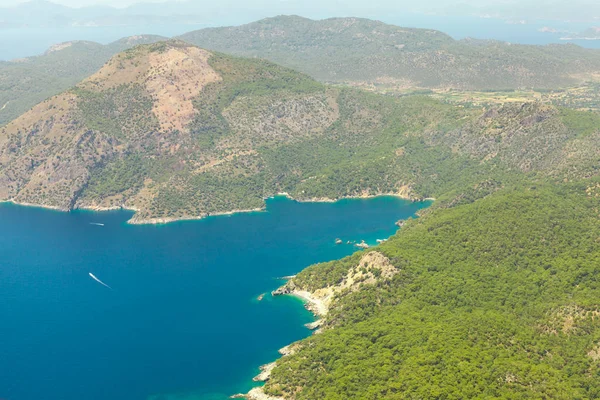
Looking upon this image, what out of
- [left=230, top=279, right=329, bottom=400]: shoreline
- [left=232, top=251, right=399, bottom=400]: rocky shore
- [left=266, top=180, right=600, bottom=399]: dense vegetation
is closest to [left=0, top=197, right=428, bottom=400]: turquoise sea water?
[left=230, top=279, right=329, bottom=400]: shoreline

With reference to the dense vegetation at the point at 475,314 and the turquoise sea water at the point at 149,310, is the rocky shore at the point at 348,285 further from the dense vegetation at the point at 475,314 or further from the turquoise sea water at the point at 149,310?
the turquoise sea water at the point at 149,310

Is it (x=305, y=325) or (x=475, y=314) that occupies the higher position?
(x=475, y=314)

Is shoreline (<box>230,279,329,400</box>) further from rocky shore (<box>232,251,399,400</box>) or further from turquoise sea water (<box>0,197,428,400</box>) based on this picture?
turquoise sea water (<box>0,197,428,400</box>)

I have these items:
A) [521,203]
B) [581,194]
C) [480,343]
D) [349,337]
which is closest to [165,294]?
[349,337]

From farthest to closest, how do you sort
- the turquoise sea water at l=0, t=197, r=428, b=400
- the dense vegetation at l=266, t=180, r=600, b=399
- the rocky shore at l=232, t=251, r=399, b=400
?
the rocky shore at l=232, t=251, r=399, b=400
the turquoise sea water at l=0, t=197, r=428, b=400
the dense vegetation at l=266, t=180, r=600, b=399

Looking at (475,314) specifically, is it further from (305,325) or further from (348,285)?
(305,325)

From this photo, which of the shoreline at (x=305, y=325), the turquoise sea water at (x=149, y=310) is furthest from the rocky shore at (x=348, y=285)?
the turquoise sea water at (x=149, y=310)

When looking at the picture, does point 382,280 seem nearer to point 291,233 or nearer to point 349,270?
point 349,270

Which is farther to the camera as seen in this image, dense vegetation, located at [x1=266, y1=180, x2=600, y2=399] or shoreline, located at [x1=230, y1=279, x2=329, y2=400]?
shoreline, located at [x1=230, y1=279, x2=329, y2=400]

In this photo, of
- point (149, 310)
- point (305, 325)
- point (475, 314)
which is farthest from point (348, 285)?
point (149, 310)

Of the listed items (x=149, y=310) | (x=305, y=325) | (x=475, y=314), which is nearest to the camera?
(x=475, y=314)
